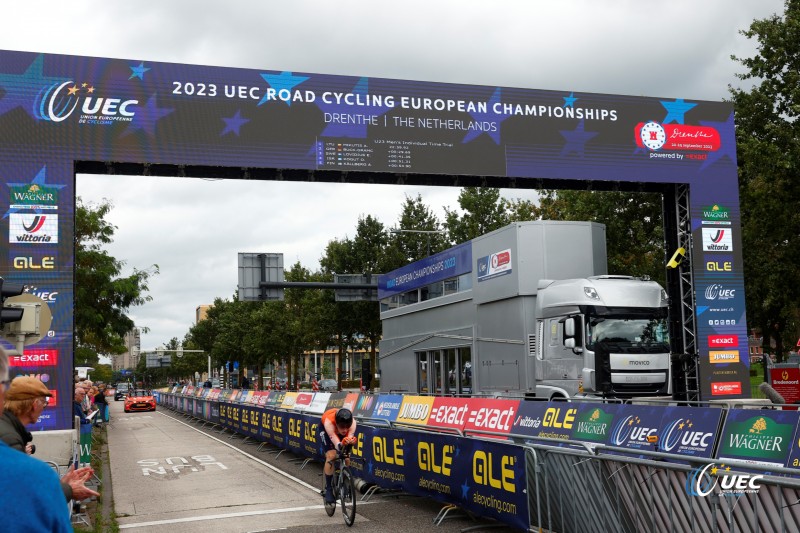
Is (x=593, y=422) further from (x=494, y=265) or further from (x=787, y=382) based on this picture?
(x=787, y=382)

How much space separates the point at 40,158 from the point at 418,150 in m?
9.08

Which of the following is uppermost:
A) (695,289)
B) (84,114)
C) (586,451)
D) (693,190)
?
(84,114)

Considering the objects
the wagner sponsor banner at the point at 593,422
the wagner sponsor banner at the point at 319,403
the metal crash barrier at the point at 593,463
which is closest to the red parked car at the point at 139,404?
the wagner sponsor banner at the point at 319,403

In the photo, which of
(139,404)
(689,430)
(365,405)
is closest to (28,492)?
(689,430)

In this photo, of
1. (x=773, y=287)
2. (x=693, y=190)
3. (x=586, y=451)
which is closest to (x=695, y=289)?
(x=693, y=190)

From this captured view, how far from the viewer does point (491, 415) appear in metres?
12.1

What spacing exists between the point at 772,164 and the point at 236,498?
74.9 feet

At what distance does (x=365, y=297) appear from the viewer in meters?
39.9

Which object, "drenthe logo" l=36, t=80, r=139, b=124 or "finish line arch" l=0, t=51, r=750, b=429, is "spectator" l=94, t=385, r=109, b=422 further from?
"drenthe logo" l=36, t=80, r=139, b=124

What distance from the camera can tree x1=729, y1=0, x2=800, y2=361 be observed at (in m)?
29.0

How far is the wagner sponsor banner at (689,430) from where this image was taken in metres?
8.69

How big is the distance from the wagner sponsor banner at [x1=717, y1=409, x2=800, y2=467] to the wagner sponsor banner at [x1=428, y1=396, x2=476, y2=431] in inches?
175

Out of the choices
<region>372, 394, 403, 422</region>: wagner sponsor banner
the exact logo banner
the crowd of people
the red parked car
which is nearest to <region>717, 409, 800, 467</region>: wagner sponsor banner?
<region>372, 394, 403, 422</region>: wagner sponsor banner

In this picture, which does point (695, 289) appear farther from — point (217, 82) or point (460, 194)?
point (460, 194)
